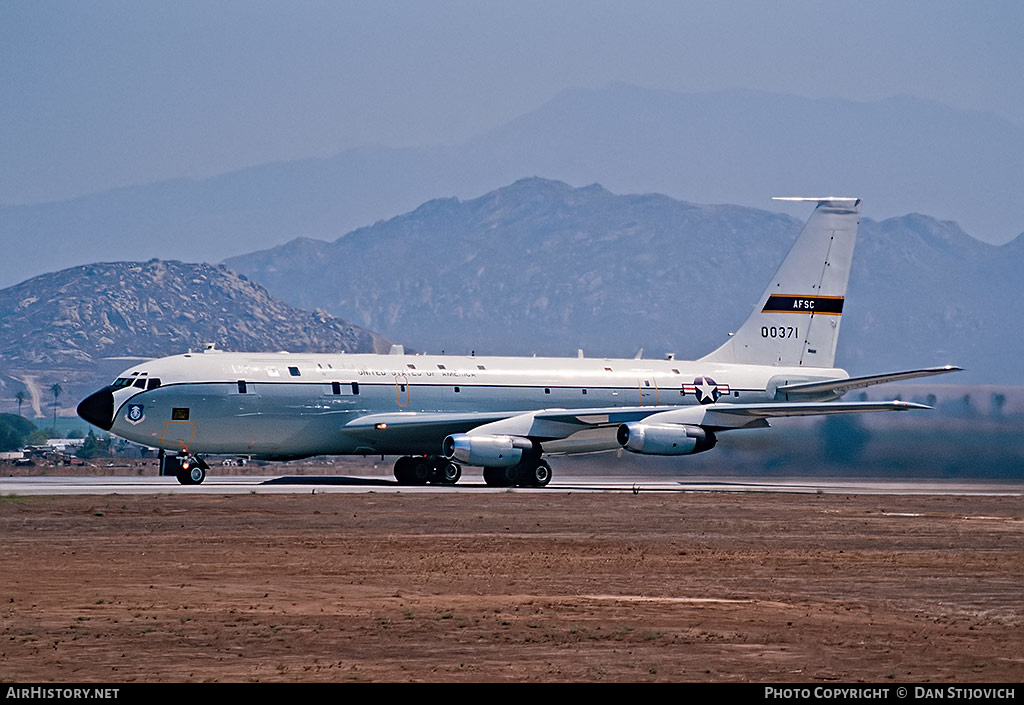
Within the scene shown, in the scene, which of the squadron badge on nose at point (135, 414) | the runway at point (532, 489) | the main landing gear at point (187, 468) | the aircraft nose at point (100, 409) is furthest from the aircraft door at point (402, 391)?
the aircraft nose at point (100, 409)

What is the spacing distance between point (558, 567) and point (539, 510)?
13209 mm

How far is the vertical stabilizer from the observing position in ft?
197

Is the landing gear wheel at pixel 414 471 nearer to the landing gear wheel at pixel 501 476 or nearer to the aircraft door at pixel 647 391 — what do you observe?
the landing gear wheel at pixel 501 476

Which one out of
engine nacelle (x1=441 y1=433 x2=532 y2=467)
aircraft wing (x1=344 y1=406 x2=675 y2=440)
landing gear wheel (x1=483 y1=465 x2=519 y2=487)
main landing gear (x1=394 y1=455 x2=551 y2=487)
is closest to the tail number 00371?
aircraft wing (x1=344 y1=406 x2=675 y2=440)

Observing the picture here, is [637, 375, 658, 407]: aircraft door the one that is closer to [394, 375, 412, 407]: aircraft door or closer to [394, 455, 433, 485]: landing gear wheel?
[394, 455, 433, 485]: landing gear wheel

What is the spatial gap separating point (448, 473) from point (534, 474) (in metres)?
3.02

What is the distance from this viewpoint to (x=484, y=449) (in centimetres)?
4834

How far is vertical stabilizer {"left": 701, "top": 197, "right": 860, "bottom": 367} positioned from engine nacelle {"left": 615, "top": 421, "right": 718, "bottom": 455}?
10550mm


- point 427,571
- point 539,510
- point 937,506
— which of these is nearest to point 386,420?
point 539,510

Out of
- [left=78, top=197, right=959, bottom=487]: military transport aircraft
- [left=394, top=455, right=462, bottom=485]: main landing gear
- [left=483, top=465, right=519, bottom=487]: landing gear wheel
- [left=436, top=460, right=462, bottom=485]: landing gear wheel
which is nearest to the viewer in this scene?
[left=78, top=197, right=959, bottom=487]: military transport aircraft

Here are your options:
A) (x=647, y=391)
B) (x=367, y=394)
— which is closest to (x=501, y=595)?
(x=367, y=394)

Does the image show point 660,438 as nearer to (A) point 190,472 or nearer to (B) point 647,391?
(B) point 647,391

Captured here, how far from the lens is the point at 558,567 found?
1034 inches
